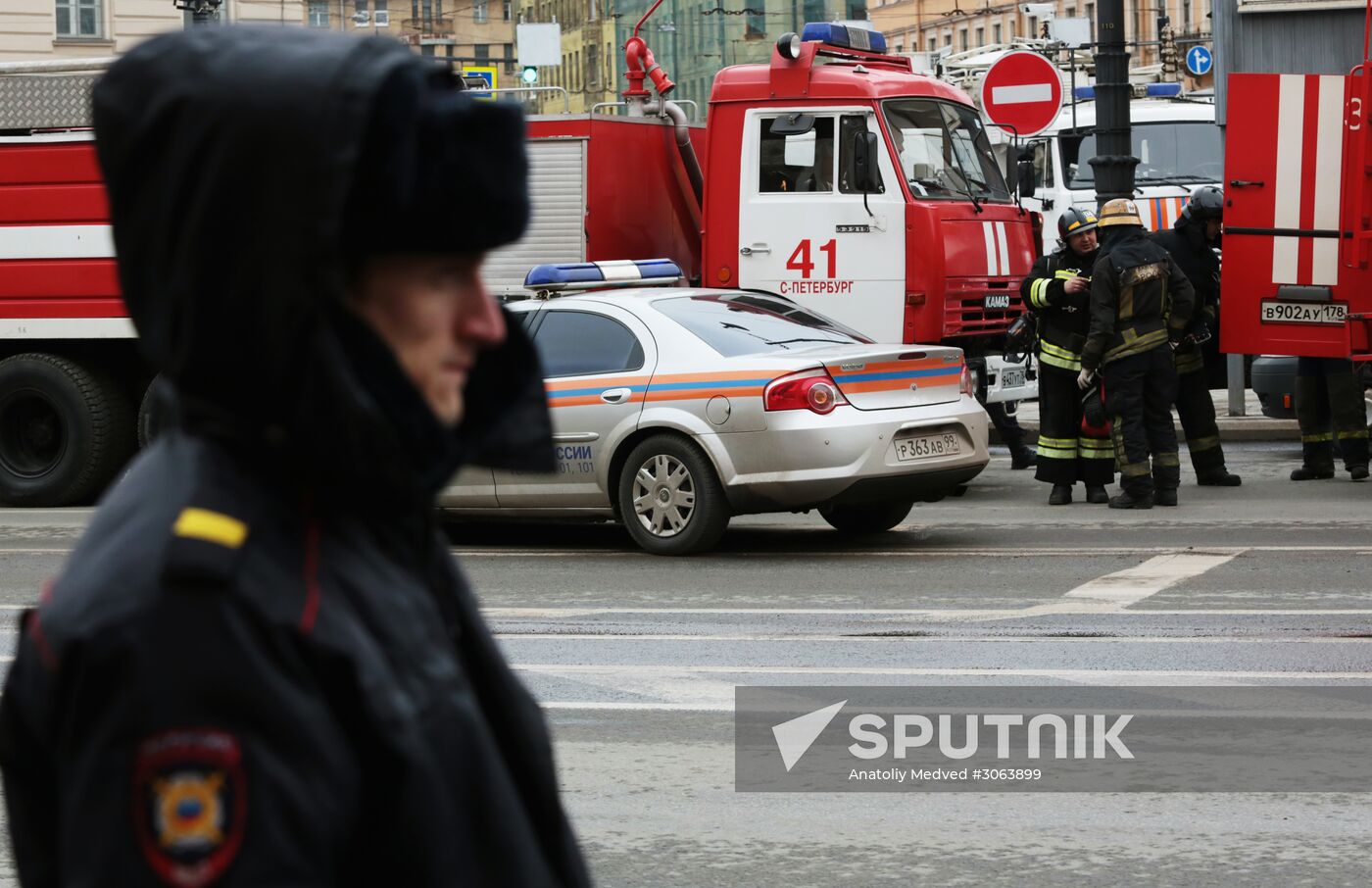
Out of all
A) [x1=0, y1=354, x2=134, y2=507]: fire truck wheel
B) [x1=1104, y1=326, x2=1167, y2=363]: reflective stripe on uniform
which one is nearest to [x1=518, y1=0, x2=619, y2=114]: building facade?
[x1=0, y1=354, x2=134, y2=507]: fire truck wheel

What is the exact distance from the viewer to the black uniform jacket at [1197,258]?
14172mm

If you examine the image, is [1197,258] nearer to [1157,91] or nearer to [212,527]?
[1157,91]

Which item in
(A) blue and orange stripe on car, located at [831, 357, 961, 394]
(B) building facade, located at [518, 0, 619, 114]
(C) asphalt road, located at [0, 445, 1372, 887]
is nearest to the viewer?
(C) asphalt road, located at [0, 445, 1372, 887]

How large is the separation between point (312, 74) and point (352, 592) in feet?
1.13

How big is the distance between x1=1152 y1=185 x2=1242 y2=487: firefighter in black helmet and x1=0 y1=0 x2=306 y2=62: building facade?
31466 mm

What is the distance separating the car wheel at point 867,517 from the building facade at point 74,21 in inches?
1315

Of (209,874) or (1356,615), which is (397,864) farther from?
(1356,615)

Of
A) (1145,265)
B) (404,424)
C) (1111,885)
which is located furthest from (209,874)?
(1145,265)

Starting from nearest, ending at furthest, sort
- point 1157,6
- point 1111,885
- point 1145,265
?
point 1111,885
point 1145,265
point 1157,6

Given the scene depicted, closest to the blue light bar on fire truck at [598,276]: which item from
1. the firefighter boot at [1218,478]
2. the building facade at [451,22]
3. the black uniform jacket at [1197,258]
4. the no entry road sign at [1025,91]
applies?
the black uniform jacket at [1197,258]

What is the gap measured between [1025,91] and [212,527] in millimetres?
15758

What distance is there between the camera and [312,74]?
4.46 feet

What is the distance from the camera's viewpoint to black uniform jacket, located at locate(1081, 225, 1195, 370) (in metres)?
12.6

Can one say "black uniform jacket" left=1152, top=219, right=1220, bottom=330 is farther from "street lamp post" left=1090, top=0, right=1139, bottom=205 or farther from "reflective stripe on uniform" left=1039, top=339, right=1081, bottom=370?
"reflective stripe on uniform" left=1039, top=339, right=1081, bottom=370
